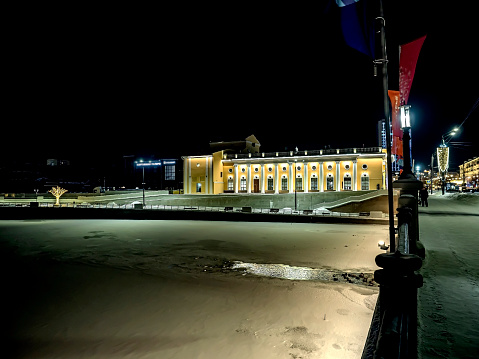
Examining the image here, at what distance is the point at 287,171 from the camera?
59.8 meters

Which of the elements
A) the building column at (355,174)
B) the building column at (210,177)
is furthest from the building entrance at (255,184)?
the building column at (355,174)

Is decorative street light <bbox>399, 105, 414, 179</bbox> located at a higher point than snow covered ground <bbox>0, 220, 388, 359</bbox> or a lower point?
higher

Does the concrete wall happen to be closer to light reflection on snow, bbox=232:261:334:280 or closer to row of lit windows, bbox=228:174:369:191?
row of lit windows, bbox=228:174:369:191

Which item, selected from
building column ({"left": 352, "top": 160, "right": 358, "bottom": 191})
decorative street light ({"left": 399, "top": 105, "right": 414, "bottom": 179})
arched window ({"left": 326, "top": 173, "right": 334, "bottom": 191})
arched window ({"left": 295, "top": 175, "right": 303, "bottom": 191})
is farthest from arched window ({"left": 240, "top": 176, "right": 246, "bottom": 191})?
decorative street light ({"left": 399, "top": 105, "right": 414, "bottom": 179})

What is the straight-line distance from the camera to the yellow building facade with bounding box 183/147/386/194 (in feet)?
176

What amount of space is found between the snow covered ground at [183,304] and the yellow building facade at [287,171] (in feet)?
134

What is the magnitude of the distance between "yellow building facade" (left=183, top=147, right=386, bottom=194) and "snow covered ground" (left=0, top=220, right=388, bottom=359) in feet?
134

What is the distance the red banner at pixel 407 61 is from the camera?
11740 mm

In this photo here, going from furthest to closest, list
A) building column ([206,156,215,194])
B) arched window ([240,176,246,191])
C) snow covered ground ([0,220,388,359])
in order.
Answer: building column ([206,156,215,194]) → arched window ([240,176,246,191]) → snow covered ground ([0,220,388,359])

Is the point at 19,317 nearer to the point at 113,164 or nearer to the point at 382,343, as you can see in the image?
the point at 382,343

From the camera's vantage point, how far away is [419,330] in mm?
4195

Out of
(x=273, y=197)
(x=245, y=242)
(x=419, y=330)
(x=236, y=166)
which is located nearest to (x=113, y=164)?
(x=236, y=166)

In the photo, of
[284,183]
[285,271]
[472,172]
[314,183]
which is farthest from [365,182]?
[472,172]

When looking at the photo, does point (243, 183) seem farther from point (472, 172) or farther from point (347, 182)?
point (472, 172)
